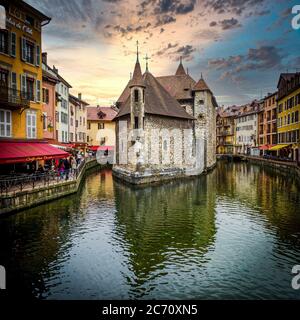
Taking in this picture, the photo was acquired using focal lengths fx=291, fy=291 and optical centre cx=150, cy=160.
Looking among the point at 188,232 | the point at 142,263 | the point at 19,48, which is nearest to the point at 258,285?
the point at 142,263

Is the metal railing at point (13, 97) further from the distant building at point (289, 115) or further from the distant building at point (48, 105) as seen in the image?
the distant building at point (289, 115)

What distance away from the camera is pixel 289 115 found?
47.3 m

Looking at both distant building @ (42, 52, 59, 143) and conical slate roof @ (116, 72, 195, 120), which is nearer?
distant building @ (42, 52, 59, 143)

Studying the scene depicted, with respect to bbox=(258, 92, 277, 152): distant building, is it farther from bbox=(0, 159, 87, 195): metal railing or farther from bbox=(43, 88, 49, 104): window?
bbox=(0, 159, 87, 195): metal railing

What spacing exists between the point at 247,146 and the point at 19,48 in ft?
214

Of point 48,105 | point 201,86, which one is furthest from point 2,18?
point 201,86

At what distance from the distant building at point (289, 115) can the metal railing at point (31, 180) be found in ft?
106

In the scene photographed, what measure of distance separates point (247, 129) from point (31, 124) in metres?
62.9

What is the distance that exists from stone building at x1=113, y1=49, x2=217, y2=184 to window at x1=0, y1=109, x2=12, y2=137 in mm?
12255

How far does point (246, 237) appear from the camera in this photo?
A: 518 inches

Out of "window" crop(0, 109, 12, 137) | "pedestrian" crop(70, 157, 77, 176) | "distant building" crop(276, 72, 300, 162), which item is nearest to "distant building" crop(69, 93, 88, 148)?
"pedestrian" crop(70, 157, 77, 176)

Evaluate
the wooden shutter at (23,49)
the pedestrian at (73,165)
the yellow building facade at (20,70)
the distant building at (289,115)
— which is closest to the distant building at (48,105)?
the pedestrian at (73,165)

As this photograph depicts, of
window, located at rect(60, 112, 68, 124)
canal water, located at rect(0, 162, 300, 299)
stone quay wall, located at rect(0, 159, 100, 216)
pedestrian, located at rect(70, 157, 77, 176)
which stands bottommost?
canal water, located at rect(0, 162, 300, 299)

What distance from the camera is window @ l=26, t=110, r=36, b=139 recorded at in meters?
22.2
